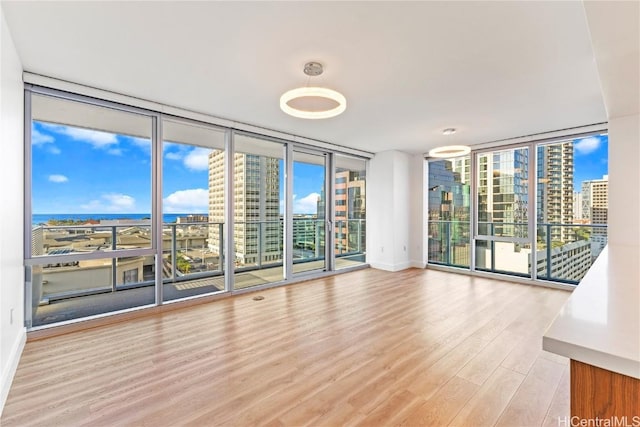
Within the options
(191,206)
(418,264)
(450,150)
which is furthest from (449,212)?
(191,206)

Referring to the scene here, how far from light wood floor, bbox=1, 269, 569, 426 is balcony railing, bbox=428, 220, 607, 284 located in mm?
1707

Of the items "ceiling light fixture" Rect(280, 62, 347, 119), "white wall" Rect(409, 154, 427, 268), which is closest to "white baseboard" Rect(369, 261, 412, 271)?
"white wall" Rect(409, 154, 427, 268)

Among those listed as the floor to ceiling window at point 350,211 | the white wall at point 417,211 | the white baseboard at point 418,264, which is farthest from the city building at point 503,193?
the floor to ceiling window at point 350,211

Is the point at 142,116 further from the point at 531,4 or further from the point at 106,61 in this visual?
the point at 531,4

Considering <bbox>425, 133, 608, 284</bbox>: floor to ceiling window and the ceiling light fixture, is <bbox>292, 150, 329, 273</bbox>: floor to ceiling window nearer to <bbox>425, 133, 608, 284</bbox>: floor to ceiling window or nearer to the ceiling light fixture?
the ceiling light fixture

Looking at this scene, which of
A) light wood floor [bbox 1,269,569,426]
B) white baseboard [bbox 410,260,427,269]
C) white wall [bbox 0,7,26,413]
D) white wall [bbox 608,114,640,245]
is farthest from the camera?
white baseboard [bbox 410,260,427,269]

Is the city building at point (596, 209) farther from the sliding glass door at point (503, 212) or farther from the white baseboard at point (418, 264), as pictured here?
the white baseboard at point (418, 264)

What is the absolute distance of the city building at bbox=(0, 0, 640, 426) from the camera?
1.78m

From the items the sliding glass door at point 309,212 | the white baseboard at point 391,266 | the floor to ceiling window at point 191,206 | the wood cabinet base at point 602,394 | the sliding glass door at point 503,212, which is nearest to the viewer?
the wood cabinet base at point 602,394

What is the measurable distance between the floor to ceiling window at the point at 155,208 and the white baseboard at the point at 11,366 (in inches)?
13.3

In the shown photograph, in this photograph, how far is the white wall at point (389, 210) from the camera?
613 centimetres

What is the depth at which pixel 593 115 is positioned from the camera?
3.88 meters

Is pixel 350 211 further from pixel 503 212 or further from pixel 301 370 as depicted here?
pixel 301 370

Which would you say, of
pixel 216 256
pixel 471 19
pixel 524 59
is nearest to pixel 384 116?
pixel 524 59
